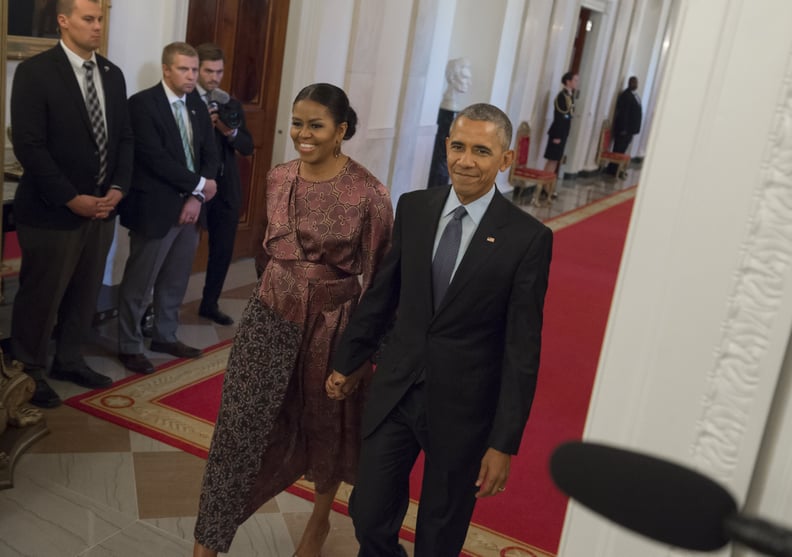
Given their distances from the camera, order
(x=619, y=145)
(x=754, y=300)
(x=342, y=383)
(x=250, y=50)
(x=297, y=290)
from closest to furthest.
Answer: (x=754, y=300) → (x=342, y=383) → (x=297, y=290) → (x=250, y=50) → (x=619, y=145)

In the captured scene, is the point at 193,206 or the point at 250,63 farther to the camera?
the point at 250,63

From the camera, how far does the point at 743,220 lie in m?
1.47

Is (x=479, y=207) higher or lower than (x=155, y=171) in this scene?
higher

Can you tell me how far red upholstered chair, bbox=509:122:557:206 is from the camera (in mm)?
13531

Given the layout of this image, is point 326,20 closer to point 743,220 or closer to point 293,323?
point 293,323

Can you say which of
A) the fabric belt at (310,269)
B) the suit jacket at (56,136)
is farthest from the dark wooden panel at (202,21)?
the fabric belt at (310,269)

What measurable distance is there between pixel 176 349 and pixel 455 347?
321 centimetres

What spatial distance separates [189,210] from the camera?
209 inches

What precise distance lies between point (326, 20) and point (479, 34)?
556cm

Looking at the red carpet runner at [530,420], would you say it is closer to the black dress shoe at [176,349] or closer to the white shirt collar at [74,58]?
the black dress shoe at [176,349]

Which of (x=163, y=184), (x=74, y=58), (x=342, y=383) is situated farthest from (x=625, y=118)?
(x=342, y=383)

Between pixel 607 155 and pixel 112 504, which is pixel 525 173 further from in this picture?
pixel 112 504

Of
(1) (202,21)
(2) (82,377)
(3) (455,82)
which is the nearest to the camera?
(2) (82,377)

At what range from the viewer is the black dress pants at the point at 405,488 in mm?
2795
